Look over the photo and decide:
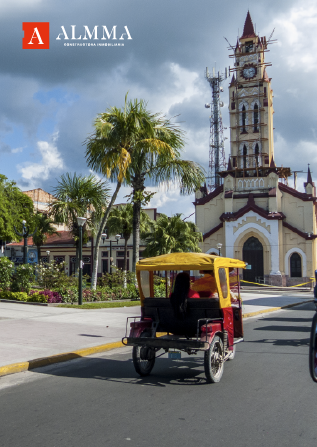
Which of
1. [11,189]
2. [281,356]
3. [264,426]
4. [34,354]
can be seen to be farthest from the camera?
[11,189]

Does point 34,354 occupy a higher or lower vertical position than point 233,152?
lower

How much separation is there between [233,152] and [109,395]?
52.2 meters

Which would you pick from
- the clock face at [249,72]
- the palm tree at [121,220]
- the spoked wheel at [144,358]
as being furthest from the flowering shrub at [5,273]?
the clock face at [249,72]

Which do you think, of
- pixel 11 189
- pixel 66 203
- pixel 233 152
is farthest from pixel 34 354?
pixel 233 152

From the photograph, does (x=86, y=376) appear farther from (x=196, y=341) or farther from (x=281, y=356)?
(x=281, y=356)

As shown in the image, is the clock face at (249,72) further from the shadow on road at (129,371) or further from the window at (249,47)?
the shadow on road at (129,371)

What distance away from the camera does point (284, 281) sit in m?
46.5

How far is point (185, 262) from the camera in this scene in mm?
7156

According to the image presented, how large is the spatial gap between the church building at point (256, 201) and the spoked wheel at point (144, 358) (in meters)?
→ 40.9

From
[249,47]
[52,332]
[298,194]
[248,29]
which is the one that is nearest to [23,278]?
[52,332]

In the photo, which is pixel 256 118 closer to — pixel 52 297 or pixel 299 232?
pixel 299 232

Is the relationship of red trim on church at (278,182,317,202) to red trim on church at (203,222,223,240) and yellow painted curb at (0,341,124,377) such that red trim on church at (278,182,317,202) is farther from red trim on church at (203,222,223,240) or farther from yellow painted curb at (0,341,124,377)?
yellow painted curb at (0,341,124,377)

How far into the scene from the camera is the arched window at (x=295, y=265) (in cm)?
4681

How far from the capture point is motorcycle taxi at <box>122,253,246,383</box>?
22.5 feet
